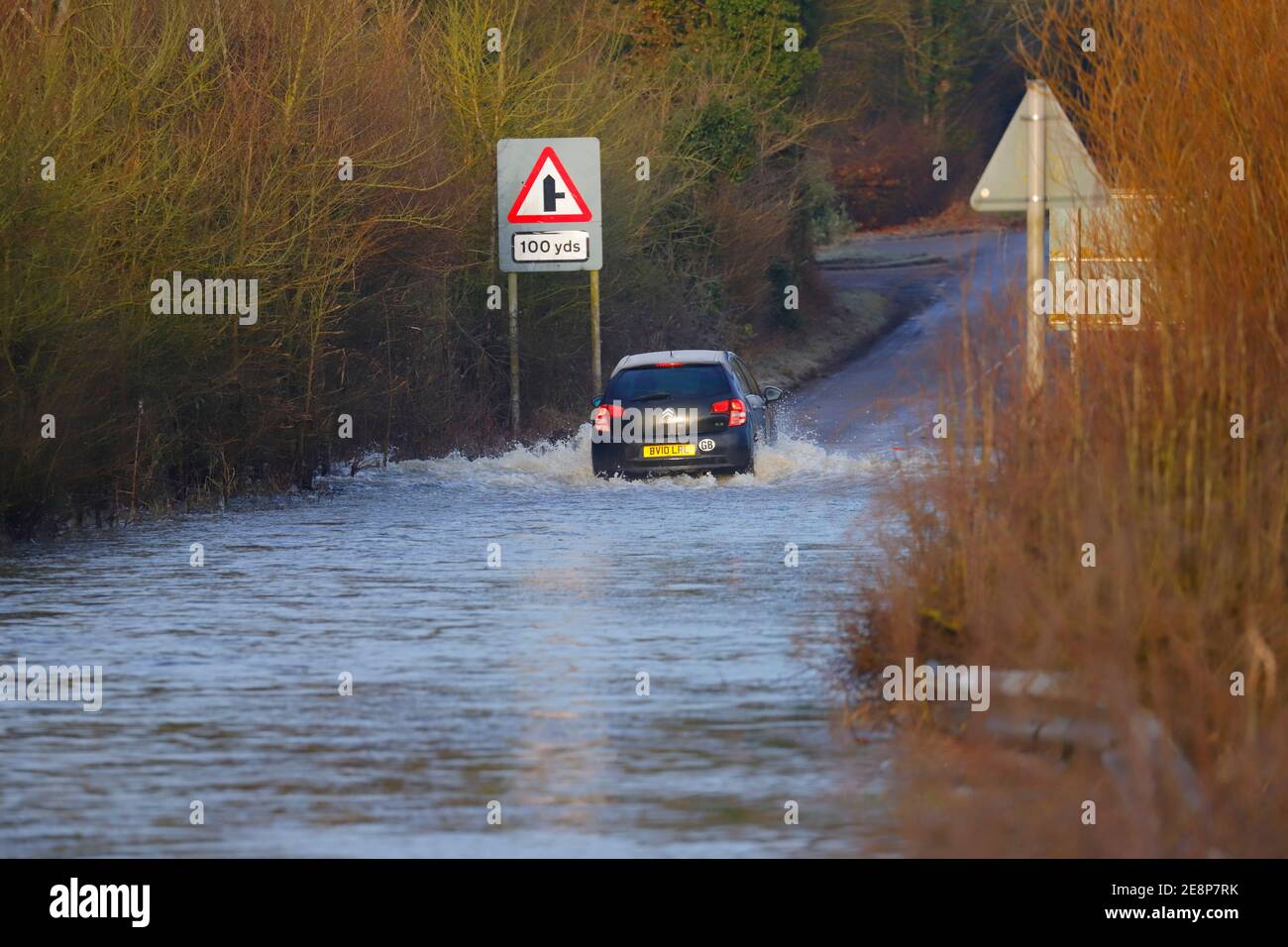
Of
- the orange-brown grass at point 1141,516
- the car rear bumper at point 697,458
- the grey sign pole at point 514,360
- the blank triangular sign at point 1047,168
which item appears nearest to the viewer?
the orange-brown grass at point 1141,516

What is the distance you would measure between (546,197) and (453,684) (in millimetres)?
19968

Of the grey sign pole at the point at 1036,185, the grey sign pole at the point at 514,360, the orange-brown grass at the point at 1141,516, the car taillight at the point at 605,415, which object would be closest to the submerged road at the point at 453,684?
the grey sign pole at the point at 1036,185

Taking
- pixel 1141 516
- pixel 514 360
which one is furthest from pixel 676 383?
pixel 1141 516

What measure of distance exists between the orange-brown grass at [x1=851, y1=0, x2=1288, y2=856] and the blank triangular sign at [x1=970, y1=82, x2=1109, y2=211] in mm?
302

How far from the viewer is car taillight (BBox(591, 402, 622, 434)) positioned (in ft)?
85.9

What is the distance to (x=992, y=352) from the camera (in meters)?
12.3

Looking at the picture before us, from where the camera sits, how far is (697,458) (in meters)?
26.1

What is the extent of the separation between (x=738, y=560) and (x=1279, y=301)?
733 cm

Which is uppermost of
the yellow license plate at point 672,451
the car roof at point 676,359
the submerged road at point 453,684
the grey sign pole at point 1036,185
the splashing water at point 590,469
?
the grey sign pole at point 1036,185

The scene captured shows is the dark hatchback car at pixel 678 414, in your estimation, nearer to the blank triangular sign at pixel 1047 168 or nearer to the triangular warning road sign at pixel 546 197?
the triangular warning road sign at pixel 546 197

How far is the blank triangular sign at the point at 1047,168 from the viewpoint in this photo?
14.4 m

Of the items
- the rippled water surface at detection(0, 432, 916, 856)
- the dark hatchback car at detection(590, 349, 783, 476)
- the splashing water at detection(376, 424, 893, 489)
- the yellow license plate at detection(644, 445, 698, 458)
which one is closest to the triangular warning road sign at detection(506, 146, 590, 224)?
the splashing water at detection(376, 424, 893, 489)
